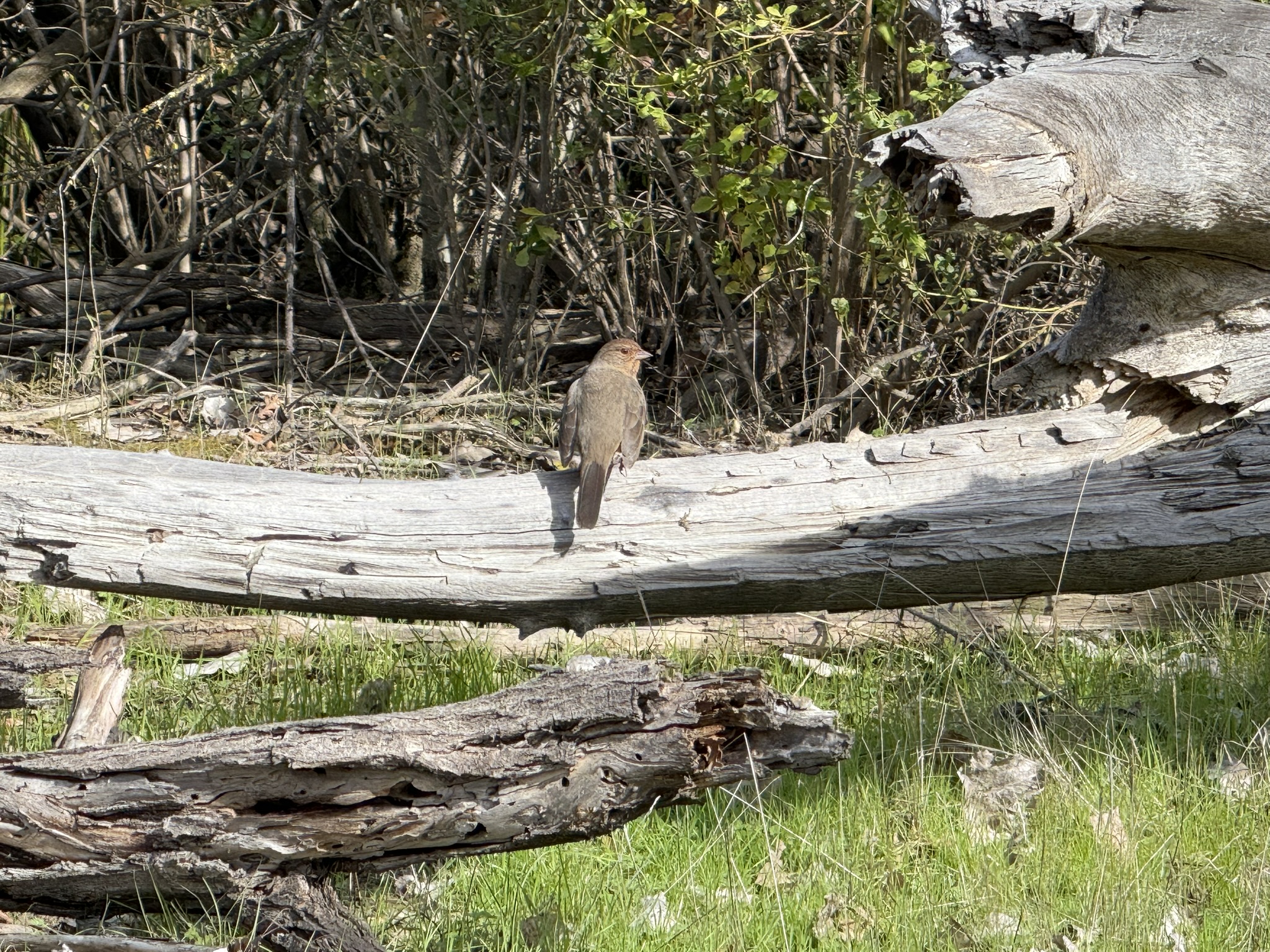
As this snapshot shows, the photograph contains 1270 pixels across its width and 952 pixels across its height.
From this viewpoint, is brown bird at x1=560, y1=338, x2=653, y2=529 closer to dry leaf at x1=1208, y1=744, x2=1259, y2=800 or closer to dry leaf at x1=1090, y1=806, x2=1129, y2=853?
dry leaf at x1=1090, y1=806, x2=1129, y2=853

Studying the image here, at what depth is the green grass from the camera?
301 centimetres

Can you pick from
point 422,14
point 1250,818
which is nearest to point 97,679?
point 1250,818

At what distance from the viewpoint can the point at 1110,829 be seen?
134 inches

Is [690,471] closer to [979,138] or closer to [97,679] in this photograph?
[979,138]

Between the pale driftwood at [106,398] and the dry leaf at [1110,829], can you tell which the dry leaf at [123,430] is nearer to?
the pale driftwood at [106,398]

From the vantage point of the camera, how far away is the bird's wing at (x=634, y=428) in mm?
4730

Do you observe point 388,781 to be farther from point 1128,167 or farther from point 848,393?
point 848,393

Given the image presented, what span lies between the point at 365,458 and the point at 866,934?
14.4 feet

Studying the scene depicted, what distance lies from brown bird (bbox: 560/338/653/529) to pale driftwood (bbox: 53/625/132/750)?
1369 millimetres

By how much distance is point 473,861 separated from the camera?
3.41 m

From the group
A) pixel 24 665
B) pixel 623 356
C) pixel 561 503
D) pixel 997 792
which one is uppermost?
pixel 561 503

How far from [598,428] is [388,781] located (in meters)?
2.07

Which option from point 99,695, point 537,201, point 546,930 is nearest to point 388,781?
point 546,930

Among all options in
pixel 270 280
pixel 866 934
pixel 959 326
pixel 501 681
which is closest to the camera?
pixel 866 934
